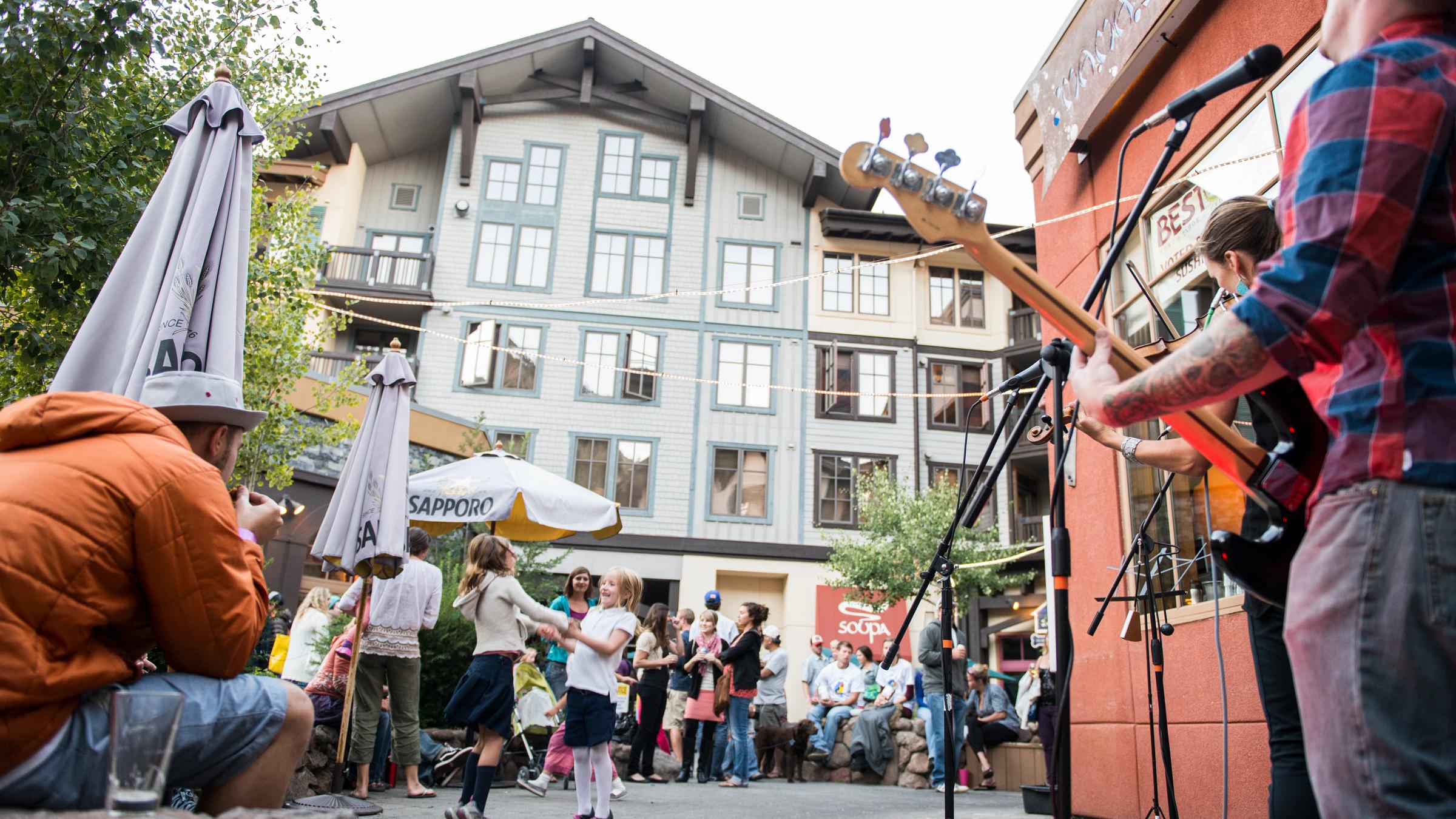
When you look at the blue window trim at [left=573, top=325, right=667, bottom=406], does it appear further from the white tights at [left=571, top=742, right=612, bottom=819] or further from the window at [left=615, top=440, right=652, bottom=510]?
the white tights at [left=571, top=742, right=612, bottom=819]

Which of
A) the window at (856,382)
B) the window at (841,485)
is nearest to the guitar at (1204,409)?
the window at (841,485)

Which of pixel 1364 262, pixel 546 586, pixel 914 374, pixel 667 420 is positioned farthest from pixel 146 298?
pixel 914 374

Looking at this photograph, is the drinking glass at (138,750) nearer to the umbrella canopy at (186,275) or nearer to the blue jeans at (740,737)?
the umbrella canopy at (186,275)

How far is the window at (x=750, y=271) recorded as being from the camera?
2603cm

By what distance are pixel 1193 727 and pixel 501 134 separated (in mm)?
24793

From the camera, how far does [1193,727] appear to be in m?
5.27

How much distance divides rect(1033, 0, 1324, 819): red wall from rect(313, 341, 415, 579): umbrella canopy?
4847 mm

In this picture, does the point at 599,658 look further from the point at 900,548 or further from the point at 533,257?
the point at 533,257

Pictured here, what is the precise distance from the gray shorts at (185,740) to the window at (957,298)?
84.2ft

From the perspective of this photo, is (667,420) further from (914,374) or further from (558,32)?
(558,32)

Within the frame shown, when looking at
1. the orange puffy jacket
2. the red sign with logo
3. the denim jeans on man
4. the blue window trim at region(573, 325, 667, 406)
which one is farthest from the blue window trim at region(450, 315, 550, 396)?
Answer: the denim jeans on man

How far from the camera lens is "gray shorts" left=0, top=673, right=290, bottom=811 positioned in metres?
1.79

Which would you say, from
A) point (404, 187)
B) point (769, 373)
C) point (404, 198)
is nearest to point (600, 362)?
point (769, 373)

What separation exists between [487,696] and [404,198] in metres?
22.8
